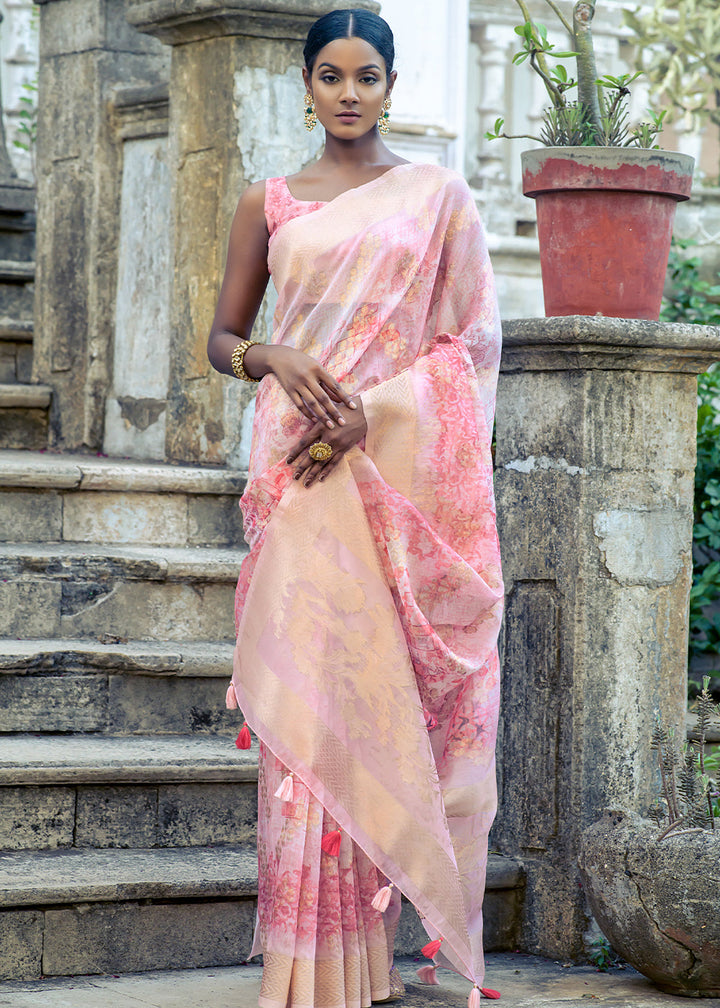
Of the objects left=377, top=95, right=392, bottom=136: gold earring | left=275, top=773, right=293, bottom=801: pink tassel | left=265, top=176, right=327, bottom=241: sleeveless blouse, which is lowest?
left=275, top=773, right=293, bottom=801: pink tassel

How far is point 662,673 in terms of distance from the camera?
3576 millimetres

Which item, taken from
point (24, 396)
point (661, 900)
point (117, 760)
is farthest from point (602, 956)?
point (24, 396)

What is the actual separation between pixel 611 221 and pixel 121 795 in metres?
1.73

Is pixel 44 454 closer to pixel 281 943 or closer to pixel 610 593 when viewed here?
pixel 610 593

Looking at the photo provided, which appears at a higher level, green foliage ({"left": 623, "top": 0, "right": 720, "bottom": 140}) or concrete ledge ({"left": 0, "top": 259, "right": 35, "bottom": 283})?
green foliage ({"left": 623, "top": 0, "right": 720, "bottom": 140})

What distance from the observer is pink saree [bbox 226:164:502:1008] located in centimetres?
285

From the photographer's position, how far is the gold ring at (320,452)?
2.86 meters

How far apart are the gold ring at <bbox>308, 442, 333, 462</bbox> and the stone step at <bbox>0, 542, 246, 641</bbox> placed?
4.18 feet

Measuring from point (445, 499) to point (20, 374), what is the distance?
3.06 m

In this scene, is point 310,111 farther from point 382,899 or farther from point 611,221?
point 382,899

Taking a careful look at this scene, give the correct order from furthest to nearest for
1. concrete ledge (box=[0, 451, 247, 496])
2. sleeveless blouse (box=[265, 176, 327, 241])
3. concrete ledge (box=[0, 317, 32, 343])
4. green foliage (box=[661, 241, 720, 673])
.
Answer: concrete ledge (box=[0, 317, 32, 343]) → green foliage (box=[661, 241, 720, 673]) → concrete ledge (box=[0, 451, 247, 496]) → sleeveless blouse (box=[265, 176, 327, 241])

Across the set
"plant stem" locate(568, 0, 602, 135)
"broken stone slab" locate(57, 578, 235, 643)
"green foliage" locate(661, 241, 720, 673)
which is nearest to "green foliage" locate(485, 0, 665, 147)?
Result: "plant stem" locate(568, 0, 602, 135)

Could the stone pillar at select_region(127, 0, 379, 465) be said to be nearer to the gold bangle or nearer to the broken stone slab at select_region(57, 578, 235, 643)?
the broken stone slab at select_region(57, 578, 235, 643)

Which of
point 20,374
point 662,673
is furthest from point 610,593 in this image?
point 20,374
